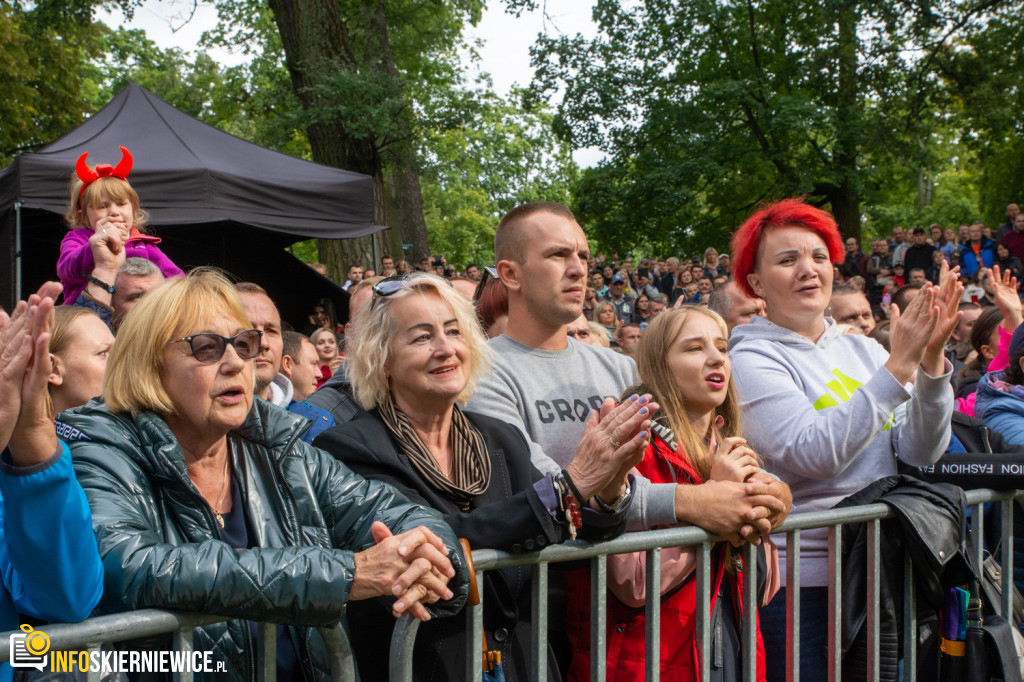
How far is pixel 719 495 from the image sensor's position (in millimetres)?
2480

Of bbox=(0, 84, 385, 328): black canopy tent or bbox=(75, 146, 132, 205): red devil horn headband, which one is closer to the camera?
bbox=(75, 146, 132, 205): red devil horn headband

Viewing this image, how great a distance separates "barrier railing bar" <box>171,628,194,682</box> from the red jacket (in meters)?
1.16

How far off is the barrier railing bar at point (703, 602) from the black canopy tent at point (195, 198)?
6116 mm

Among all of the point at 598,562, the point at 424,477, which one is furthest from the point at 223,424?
the point at 598,562

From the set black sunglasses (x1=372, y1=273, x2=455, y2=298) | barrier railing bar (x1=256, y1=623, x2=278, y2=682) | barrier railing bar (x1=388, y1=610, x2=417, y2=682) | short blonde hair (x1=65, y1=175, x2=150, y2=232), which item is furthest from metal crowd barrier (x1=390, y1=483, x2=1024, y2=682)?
short blonde hair (x1=65, y1=175, x2=150, y2=232)

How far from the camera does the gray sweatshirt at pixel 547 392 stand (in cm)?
294

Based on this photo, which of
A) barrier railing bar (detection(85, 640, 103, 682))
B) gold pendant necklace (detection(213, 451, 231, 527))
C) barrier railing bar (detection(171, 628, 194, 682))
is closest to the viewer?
barrier railing bar (detection(85, 640, 103, 682))

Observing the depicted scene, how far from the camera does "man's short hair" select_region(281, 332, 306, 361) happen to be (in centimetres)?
496

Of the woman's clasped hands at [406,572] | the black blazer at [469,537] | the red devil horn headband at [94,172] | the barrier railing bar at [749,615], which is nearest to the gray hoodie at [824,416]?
the barrier railing bar at [749,615]

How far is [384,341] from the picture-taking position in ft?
8.95

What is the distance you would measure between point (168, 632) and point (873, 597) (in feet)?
6.67
